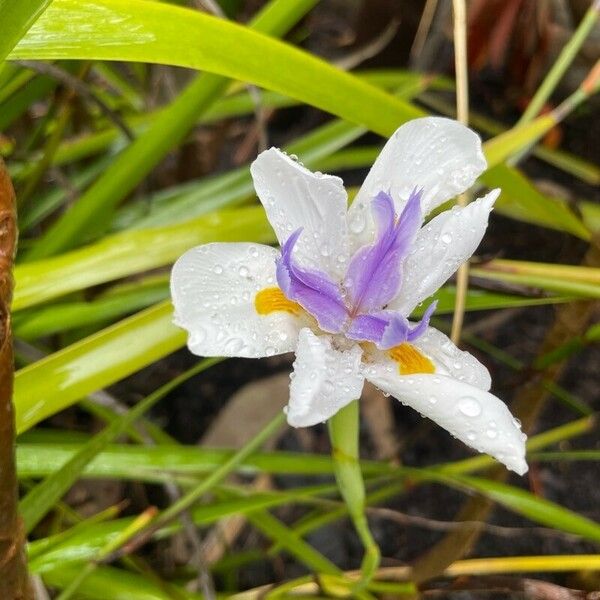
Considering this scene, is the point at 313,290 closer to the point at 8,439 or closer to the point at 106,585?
the point at 8,439

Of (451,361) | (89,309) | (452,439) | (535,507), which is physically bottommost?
(452,439)

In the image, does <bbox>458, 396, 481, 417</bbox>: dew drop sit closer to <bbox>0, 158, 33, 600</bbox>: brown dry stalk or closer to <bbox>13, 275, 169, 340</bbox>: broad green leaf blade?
<bbox>0, 158, 33, 600</bbox>: brown dry stalk

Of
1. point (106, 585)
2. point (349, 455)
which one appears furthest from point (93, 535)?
point (349, 455)

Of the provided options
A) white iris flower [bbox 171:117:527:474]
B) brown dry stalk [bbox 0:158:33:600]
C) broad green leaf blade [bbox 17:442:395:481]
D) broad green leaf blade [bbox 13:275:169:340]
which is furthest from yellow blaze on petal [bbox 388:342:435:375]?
broad green leaf blade [bbox 13:275:169:340]

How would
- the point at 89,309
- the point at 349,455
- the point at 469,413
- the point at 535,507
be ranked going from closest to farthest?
the point at 469,413, the point at 349,455, the point at 535,507, the point at 89,309

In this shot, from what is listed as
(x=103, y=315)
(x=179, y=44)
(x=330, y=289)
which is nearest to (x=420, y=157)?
(x=330, y=289)

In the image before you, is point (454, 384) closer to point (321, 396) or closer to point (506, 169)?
point (321, 396)
